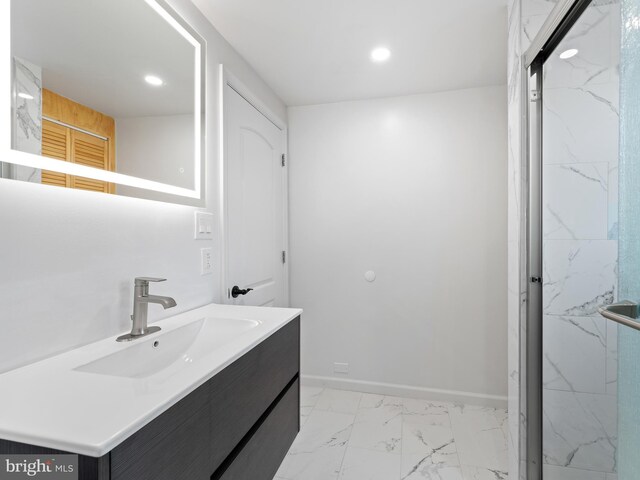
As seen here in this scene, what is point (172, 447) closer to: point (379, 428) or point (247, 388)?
point (247, 388)

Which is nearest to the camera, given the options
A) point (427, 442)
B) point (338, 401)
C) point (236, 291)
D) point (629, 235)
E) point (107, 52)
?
point (629, 235)

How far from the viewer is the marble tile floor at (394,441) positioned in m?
1.69

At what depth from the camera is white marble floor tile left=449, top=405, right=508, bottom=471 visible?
5.81 feet

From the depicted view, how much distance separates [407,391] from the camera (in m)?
2.45

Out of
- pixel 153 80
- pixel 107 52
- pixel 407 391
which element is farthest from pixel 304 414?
pixel 107 52

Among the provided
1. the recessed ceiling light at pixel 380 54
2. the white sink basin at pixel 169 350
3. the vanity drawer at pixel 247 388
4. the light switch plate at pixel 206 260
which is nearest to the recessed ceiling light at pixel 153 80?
the light switch plate at pixel 206 260

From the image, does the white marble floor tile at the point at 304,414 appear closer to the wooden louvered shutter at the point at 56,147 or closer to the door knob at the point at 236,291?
the door knob at the point at 236,291

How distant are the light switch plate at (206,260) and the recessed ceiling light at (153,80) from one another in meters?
0.70

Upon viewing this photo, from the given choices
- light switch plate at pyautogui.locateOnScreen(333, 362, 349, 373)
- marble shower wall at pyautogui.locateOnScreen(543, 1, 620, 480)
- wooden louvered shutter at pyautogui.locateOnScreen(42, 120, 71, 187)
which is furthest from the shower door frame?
wooden louvered shutter at pyautogui.locateOnScreen(42, 120, 71, 187)

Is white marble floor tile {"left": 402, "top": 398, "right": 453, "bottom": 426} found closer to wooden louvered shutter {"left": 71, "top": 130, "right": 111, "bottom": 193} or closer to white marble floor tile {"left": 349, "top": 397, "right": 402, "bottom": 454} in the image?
white marble floor tile {"left": 349, "top": 397, "right": 402, "bottom": 454}

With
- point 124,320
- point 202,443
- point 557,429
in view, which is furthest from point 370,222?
point 202,443

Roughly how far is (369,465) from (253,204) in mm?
1586

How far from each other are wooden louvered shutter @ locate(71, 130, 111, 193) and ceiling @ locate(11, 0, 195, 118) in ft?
0.36

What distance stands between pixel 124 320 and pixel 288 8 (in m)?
1.52
